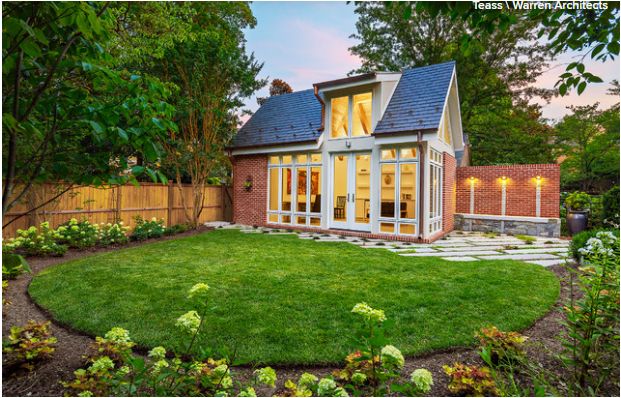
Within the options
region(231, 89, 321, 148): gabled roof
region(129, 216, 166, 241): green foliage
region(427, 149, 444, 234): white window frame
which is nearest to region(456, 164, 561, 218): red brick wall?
region(427, 149, 444, 234): white window frame

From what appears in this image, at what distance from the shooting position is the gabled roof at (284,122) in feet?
38.4

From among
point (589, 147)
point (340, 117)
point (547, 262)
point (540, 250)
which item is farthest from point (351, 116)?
point (589, 147)

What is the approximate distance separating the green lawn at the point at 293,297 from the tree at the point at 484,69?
14.9m

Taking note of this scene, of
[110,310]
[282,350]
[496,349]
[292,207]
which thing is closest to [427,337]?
[496,349]

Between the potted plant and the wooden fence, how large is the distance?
13.1m

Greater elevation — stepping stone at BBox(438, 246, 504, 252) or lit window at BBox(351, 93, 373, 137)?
lit window at BBox(351, 93, 373, 137)

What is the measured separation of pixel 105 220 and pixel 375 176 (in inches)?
314

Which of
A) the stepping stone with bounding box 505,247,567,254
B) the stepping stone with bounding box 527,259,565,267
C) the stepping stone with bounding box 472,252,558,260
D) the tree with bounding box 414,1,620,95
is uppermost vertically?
the tree with bounding box 414,1,620,95

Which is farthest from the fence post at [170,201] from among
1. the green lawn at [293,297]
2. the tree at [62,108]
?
the tree at [62,108]

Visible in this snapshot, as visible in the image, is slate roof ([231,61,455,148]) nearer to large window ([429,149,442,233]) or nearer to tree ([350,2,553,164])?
large window ([429,149,442,233])

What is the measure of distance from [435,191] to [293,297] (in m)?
7.29

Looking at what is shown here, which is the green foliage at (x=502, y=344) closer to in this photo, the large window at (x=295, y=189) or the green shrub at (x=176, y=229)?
the large window at (x=295, y=189)

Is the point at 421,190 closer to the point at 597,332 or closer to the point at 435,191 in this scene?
the point at 435,191

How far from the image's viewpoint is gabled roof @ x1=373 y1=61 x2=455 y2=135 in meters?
9.27
